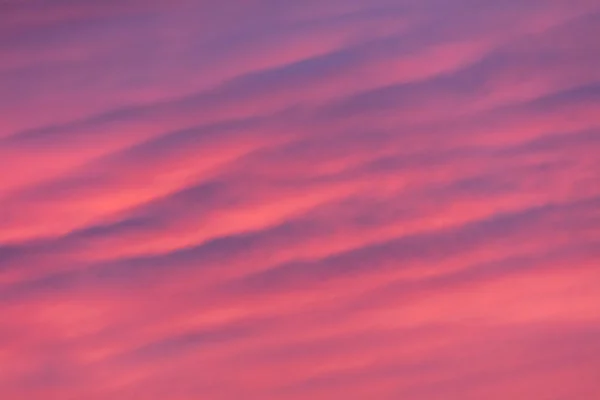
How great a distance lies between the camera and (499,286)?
3.12m

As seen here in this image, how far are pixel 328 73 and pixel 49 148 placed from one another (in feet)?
3.06

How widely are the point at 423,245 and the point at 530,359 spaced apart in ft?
1.59

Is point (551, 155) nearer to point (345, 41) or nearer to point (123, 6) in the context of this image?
point (345, 41)

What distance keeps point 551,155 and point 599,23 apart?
0.45 meters

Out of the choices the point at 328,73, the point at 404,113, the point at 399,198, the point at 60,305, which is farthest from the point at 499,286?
the point at 60,305

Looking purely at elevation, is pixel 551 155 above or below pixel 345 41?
below

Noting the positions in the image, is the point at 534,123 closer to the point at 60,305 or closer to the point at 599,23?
the point at 599,23

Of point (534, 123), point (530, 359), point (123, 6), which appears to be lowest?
point (530, 359)

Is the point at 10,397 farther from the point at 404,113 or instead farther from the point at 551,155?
the point at 551,155

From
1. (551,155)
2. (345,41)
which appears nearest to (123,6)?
(345,41)

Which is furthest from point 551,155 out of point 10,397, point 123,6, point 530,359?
point 10,397

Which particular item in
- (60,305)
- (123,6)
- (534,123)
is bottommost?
(60,305)

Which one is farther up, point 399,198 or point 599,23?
point 599,23

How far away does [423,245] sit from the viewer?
3143 mm
